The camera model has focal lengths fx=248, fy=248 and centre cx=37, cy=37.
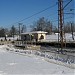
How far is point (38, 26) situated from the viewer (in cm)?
14025

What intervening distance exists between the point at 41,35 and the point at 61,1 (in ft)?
179

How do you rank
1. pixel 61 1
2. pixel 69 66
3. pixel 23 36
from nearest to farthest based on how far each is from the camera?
pixel 69 66, pixel 61 1, pixel 23 36

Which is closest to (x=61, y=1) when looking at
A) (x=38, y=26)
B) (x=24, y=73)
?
(x=24, y=73)

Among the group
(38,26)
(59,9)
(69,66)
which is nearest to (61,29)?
(59,9)

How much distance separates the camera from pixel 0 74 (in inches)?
500

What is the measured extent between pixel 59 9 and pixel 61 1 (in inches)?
58.5

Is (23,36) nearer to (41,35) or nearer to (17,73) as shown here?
(41,35)

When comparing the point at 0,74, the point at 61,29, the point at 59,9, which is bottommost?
the point at 0,74

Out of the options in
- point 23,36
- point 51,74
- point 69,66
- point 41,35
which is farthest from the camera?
point 23,36

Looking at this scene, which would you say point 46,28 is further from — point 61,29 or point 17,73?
point 17,73

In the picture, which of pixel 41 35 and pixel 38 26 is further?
pixel 38 26

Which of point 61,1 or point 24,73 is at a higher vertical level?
point 61,1

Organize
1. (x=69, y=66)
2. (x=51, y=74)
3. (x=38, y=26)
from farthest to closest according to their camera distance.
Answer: (x=38, y=26)
(x=69, y=66)
(x=51, y=74)

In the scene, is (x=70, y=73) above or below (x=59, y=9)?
below
